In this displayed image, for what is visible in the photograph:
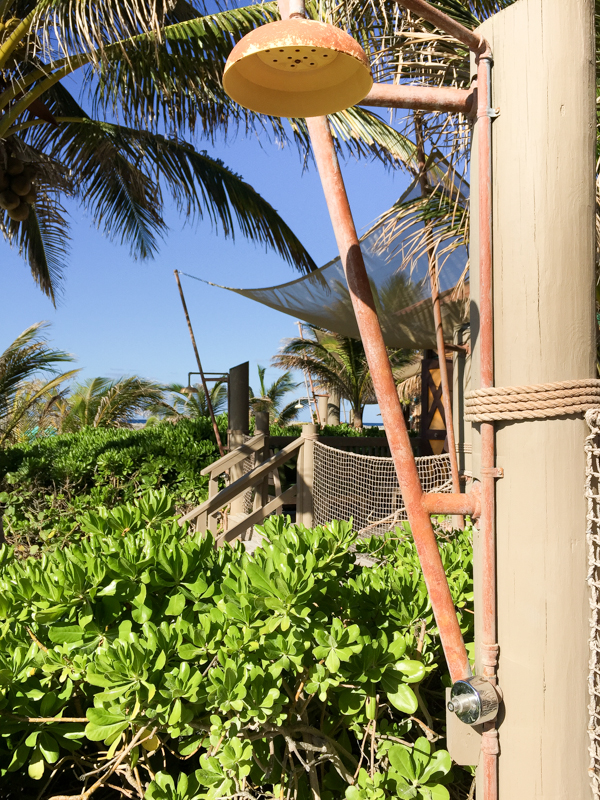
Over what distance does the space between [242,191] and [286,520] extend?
6.90m

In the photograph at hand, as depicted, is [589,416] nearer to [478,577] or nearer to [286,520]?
[478,577]

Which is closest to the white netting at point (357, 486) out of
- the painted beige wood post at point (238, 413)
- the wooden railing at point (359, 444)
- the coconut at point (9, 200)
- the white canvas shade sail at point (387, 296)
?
the painted beige wood post at point (238, 413)

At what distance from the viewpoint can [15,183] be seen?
569 cm

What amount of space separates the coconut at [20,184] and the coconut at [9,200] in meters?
0.06

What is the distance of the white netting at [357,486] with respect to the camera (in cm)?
496

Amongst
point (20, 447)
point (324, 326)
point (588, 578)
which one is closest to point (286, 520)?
point (588, 578)

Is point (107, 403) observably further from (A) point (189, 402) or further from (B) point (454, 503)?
(B) point (454, 503)

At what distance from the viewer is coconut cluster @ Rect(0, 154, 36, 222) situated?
5.64 metres

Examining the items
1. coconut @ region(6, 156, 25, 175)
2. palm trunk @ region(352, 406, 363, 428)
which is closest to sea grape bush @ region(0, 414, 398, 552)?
coconut @ region(6, 156, 25, 175)

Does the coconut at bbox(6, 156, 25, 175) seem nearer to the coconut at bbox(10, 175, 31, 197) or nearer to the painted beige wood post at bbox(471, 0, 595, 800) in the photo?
the coconut at bbox(10, 175, 31, 197)

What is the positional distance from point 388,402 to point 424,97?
30.0 inches

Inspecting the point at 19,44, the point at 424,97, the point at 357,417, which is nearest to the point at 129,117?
the point at 19,44

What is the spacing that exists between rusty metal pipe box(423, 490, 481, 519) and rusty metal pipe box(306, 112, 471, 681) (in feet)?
0.06

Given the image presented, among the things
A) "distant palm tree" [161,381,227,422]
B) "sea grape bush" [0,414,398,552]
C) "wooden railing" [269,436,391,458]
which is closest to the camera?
"sea grape bush" [0,414,398,552]
